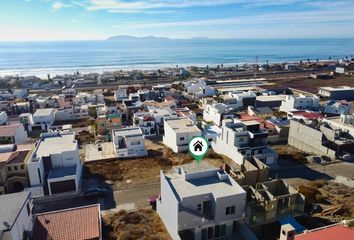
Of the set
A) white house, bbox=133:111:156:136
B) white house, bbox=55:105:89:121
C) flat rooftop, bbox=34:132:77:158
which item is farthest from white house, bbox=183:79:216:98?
flat rooftop, bbox=34:132:77:158

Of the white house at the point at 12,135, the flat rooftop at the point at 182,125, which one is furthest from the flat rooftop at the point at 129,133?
the white house at the point at 12,135

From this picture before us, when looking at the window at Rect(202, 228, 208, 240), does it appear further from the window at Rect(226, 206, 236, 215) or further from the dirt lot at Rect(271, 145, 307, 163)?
the dirt lot at Rect(271, 145, 307, 163)

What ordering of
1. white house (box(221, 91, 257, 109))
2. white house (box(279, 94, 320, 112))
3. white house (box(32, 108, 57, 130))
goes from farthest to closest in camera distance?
1. white house (box(221, 91, 257, 109))
2. white house (box(279, 94, 320, 112))
3. white house (box(32, 108, 57, 130))

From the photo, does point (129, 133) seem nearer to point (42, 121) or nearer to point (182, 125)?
point (182, 125)

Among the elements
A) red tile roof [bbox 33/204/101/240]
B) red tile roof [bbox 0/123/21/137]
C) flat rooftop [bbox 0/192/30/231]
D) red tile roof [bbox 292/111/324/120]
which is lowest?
red tile roof [bbox 33/204/101/240]

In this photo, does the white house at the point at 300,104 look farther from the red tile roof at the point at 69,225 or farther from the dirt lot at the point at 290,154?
the red tile roof at the point at 69,225

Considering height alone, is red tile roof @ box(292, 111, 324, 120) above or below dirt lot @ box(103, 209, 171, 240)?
above

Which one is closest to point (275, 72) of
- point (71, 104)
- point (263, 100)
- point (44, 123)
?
point (263, 100)
